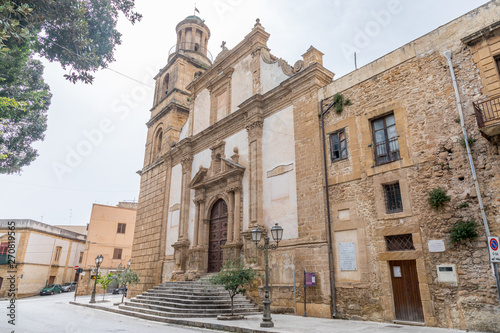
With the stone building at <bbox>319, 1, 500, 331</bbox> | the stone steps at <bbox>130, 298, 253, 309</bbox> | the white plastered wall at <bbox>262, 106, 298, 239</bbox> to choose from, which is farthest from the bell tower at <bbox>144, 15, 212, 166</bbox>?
the stone building at <bbox>319, 1, 500, 331</bbox>

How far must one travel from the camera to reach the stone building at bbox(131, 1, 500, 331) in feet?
26.9

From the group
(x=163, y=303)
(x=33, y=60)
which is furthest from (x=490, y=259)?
(x=33, y=60)

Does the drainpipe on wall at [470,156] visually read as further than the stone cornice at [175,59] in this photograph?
No

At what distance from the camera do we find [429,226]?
870cm

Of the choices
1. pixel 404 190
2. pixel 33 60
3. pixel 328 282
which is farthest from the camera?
pixel 33 60

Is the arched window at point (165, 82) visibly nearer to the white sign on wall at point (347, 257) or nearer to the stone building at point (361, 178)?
the stone building at point (361, 178)

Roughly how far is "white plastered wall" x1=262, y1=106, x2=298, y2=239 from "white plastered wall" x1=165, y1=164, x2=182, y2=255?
7.12m

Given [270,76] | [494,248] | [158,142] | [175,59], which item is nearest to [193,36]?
[175,59]

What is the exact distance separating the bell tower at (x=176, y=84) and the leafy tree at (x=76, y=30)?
11.7 meters

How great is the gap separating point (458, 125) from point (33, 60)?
15765mm

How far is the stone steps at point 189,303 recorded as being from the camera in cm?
1122

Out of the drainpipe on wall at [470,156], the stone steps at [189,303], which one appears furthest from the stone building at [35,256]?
the drainpipe on wall at [470,156]

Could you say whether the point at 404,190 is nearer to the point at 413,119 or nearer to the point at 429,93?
the point at 413,119

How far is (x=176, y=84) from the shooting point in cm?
2242
